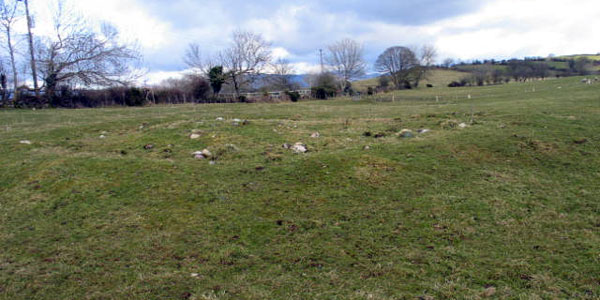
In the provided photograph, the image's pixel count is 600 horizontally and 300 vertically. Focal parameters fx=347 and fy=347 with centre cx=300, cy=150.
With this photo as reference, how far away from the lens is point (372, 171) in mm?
6668

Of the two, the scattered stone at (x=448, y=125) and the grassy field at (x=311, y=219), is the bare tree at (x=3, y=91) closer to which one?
the grassy field at (x=311, y=219)

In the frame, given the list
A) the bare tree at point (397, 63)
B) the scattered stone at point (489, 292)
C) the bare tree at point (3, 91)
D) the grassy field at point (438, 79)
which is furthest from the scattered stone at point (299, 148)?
the bare tree at point (397, 63)

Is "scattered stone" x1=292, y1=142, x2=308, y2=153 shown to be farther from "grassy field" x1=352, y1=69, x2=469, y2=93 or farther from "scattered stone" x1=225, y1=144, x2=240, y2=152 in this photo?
"grassy field" x1=352, y1=69, x2=469, y2=93

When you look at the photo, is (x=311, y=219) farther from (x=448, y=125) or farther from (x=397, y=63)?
(x=397, y=63)

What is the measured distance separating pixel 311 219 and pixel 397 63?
7297cm

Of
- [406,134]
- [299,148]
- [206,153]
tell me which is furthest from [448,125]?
[206,153]

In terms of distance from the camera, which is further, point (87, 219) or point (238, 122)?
point (238, 122)

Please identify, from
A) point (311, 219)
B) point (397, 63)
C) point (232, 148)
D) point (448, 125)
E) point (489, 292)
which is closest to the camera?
point (489, 292)

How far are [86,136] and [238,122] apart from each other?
16.3 feet

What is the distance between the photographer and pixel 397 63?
72.6 meters

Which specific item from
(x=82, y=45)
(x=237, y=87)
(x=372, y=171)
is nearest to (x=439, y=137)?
(x=372, y=171)

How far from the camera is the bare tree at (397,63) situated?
6956cm

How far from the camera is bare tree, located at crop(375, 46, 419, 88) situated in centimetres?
6956

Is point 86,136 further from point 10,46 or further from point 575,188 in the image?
point 10,46
